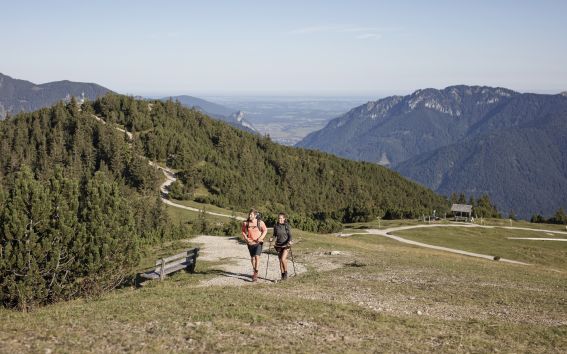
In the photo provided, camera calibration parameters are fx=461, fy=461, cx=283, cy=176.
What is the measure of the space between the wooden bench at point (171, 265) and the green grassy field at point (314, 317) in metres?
0.60

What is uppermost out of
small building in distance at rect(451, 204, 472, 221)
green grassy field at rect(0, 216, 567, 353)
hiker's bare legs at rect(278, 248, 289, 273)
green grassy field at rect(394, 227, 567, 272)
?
hiker's bare legs at rect(278, 248, 289, 273)

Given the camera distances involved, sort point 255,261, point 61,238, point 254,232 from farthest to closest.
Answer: point 255,261 < point 254,232 < point 61,238

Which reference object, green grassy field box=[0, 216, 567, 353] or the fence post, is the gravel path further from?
the fence post

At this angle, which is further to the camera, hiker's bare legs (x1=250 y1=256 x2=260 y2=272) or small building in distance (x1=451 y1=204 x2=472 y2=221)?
small building in distance (x1=451 y1=204 x2=472 y2=221)

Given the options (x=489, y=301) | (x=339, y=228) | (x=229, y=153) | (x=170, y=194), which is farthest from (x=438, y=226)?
(x=229, y=153)

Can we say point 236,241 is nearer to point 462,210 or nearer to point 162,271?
point 162,271

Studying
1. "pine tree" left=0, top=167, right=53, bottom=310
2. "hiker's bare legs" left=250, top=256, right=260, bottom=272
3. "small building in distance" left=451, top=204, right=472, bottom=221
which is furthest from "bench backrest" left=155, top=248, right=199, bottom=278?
"small building in distance" left=451, top=204, right=472, bottom=221

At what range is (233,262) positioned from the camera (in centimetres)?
3247

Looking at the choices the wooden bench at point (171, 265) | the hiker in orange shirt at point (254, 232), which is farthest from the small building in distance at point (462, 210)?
the hiker in orange shirt at point (254, 232)

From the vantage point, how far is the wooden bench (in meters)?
26.9

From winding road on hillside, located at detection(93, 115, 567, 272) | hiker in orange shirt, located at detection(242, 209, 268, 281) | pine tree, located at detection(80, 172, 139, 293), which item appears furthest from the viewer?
winding road on hillside, located at detection(93, 115, 567, 272)

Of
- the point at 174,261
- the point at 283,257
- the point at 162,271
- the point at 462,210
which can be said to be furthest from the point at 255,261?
the point at 462,210

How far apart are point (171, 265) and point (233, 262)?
226 inches

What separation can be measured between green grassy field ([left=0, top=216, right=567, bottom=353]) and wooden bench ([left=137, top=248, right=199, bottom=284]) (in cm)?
60
